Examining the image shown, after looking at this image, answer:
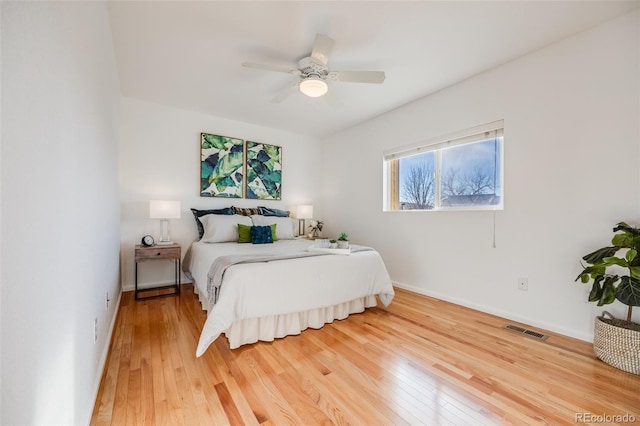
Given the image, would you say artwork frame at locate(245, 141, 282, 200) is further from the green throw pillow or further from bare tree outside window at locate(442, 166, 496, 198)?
bare tree outside window at locate(442, 166, 496, 198)

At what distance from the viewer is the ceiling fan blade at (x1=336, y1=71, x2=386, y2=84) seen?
233 centimetres

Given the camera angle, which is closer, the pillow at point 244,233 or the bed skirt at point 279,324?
the bed skirt at point 279,324

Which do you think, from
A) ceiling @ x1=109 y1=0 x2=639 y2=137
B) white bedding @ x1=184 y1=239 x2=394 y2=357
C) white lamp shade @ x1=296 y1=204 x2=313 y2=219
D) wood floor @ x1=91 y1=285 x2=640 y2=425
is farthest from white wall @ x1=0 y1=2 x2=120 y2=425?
white lamp shade @ x1=296 y1=204 x2=313 y2=219

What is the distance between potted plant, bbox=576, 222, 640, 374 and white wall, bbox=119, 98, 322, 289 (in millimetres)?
4060

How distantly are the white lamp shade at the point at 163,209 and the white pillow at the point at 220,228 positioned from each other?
0.40m

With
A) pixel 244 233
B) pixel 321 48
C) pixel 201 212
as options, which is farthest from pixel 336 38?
pixel 201 212

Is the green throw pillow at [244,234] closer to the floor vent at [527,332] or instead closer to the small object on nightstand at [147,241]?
the small object on nightstand at [147,241]

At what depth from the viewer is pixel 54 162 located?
0.85 m

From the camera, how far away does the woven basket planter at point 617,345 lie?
1757 millimetres

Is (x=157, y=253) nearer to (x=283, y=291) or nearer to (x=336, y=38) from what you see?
(x=283, y=291)

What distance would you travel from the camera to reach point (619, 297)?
181 centimetres

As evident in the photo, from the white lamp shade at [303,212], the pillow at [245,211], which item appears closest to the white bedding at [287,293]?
the pillow at [245,211]

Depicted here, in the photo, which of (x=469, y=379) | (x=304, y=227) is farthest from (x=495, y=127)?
(x=304, y=227)

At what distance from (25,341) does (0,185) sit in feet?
1.24
